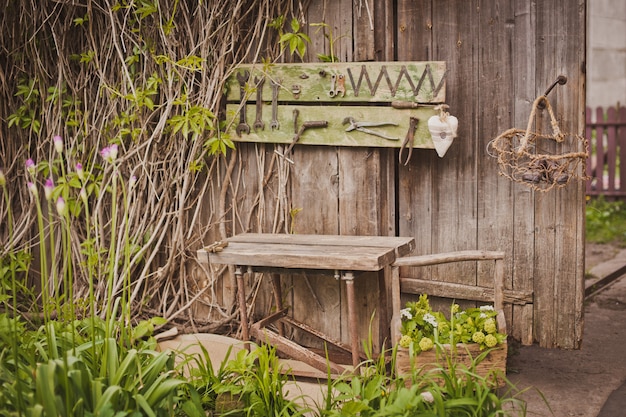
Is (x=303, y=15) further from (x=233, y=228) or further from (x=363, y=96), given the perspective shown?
(x=233, y=228)

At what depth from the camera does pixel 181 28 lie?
5305mm

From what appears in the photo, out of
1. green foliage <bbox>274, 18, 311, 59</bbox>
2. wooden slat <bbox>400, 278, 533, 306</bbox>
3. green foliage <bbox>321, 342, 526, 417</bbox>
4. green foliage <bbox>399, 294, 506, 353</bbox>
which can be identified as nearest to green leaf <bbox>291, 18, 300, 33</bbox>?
green foliage <bbox>274, 18, 311, 59</bbox>

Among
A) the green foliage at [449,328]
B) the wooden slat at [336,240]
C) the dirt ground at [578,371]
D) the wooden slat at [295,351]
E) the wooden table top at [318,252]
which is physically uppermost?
the wooden slat at [336,240]

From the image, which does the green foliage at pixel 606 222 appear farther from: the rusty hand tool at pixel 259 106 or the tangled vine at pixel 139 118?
the tangled vine at pixel 139 118

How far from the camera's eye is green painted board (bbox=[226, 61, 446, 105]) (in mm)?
4734

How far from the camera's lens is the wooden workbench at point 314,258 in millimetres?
4348

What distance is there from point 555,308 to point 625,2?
34.8ft

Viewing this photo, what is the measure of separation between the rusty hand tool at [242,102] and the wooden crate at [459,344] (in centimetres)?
143

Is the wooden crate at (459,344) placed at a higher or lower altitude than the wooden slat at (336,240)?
lower

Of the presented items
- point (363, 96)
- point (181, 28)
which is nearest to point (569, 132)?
point (363, 96)

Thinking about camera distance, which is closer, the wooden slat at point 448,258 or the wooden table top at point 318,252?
the wooden table top at point 318,252

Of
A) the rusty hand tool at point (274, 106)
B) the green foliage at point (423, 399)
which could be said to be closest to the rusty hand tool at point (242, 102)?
the rusty hand tool at point (274, 106)

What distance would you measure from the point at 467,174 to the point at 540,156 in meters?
0.61

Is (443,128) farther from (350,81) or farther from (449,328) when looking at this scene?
(449,328)
